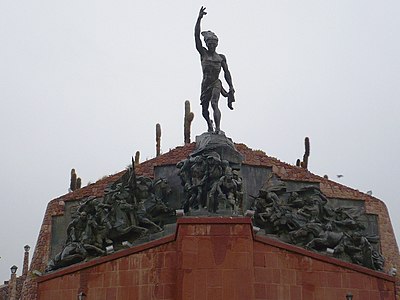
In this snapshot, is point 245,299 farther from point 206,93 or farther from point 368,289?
point 206,93

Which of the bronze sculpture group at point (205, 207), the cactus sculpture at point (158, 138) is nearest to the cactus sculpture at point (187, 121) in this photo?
the cactus sculpture at point (158, 138)

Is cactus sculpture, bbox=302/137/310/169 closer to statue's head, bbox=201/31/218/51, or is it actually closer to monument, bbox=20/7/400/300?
monument, bbox=20/7/400/300

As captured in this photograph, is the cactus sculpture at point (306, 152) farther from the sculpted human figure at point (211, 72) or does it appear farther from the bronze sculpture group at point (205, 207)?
the sculpted human figure at point (211, 72)

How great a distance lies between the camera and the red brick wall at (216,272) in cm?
1403

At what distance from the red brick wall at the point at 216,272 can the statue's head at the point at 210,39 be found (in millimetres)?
6381

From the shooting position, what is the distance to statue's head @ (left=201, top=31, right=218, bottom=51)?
1873cm

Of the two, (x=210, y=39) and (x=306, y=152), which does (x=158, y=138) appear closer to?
(x=306, y=152)

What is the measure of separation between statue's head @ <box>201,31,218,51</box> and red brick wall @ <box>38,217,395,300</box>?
6381 mm

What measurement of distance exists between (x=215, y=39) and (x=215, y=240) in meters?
6.95

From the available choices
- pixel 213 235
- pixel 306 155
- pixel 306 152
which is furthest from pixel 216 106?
pixel 306 152

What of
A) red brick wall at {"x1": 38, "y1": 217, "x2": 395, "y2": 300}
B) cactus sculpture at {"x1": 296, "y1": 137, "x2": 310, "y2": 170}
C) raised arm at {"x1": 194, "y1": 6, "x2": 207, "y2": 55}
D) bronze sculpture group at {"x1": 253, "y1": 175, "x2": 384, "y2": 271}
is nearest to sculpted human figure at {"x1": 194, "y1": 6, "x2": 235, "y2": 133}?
raised arm at {"x1": 194, "y1": 6, "x2": 207, "y2": 55}

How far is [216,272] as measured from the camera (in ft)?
46.0

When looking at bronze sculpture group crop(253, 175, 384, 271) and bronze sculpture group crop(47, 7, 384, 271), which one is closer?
bronze sculpture group crop(47, 7, 384, 271)

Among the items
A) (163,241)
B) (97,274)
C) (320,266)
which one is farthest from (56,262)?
(320,266)
